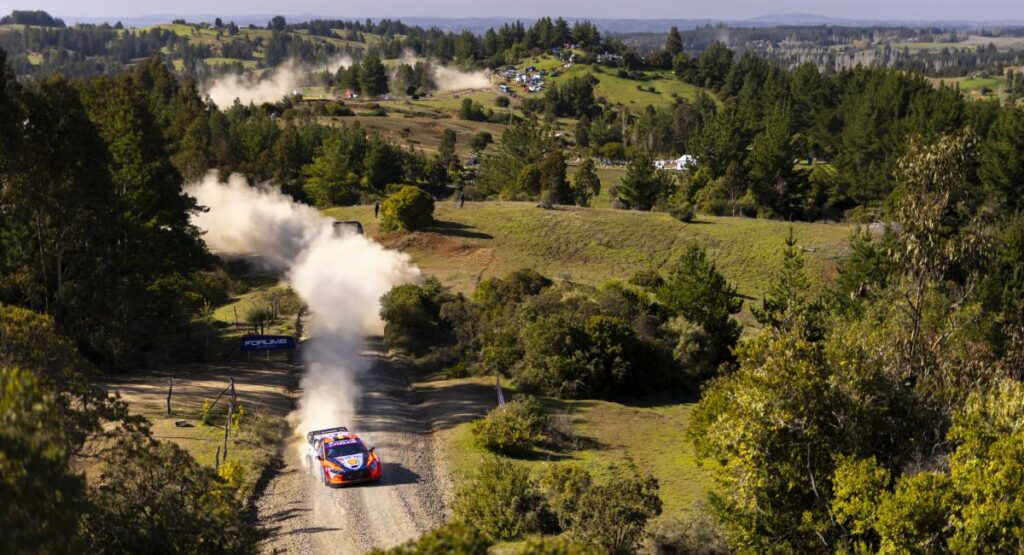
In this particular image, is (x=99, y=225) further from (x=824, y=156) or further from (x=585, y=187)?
(x=824, y=156)

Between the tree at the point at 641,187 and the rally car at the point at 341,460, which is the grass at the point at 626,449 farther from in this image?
the tree at the point at 641,187

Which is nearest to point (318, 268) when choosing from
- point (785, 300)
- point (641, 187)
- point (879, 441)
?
point (785, 300)

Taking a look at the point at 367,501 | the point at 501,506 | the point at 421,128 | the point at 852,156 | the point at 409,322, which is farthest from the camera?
A: the point at 421,128

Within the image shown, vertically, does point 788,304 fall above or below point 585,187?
below

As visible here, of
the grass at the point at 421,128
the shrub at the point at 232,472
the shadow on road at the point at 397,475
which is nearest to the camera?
the shrub at the point at 232,472

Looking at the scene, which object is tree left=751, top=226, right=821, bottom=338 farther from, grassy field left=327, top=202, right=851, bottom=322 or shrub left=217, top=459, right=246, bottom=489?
shrub left=217, top=459, right=246, bottom=489

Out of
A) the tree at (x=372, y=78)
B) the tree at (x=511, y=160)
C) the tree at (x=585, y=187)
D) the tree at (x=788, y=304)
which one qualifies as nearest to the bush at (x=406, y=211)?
the tree at (x=788, y=304)

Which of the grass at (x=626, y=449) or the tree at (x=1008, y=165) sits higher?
the tree at (x=1008, y=165)

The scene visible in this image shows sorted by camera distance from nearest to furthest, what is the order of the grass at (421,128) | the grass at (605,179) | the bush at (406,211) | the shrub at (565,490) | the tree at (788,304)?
the shrub at (565,490) → the tree at (788,304) → the bush at (406,211) → the grass at (605,179) → the grass at (421,128)
